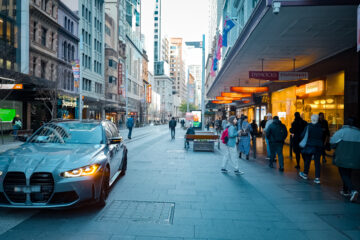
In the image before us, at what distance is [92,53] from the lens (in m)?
41.3

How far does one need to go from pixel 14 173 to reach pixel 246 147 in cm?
887

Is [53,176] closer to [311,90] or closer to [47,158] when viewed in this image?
[47,158]

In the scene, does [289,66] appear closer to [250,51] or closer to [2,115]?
[250,51]

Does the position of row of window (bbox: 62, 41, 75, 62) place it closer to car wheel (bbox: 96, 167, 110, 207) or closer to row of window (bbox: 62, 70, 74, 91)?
row of window (bbox: 62, 70, 74, 91)

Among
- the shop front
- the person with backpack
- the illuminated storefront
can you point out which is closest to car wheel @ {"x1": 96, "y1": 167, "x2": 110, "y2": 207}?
the person with backpack

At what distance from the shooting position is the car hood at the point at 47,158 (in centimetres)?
457

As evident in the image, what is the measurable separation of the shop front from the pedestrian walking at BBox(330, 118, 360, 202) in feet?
85.4

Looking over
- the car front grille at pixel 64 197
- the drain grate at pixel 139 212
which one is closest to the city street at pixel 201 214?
the drain grate at pixel 139 212

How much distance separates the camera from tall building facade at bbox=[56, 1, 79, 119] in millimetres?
31362

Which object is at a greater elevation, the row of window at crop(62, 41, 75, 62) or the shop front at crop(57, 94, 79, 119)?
the row of window at crop(62, 41, 75, 62)

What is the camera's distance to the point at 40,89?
904 inches

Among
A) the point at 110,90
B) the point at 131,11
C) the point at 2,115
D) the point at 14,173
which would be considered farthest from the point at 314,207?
the point at 131,11

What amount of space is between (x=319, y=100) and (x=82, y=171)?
13.1 metres

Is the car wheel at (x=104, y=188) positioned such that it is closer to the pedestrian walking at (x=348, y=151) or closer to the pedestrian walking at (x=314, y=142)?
the pedestrian walking at (x=348, y=151)
